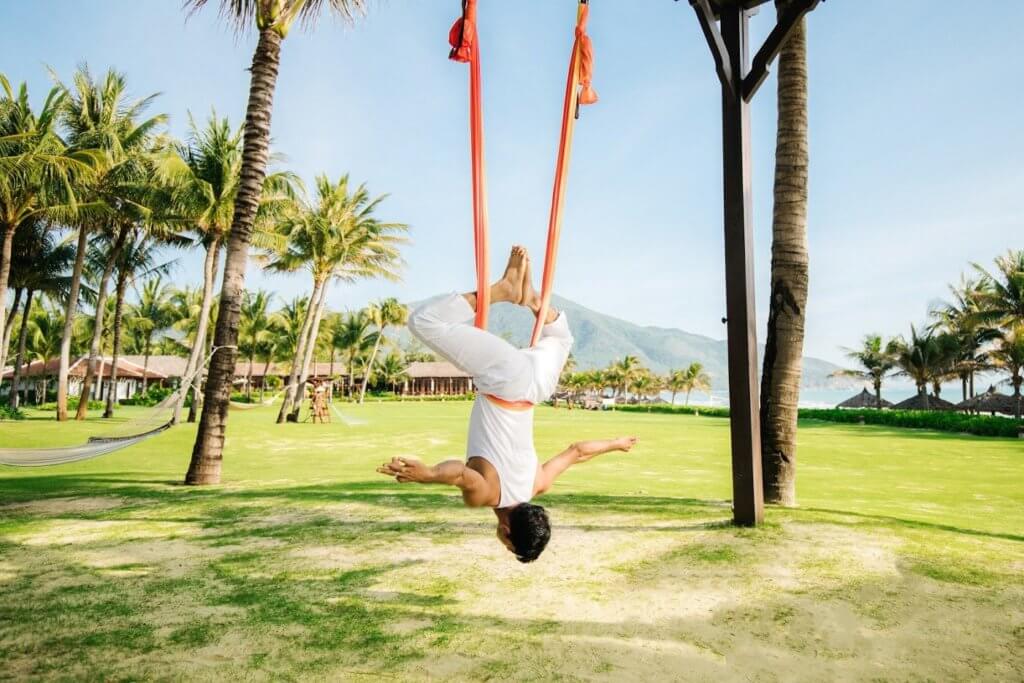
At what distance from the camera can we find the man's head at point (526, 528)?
3180mm

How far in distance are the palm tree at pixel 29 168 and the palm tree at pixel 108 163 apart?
4.87 feet

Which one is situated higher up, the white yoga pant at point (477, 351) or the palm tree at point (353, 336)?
the palm tree at point (353, 336)

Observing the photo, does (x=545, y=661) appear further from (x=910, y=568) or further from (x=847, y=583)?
(x=910, y=568)

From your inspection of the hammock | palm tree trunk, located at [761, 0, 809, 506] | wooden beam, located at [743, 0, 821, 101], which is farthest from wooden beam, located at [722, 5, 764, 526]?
the hammock

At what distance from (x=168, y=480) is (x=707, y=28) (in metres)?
10.1

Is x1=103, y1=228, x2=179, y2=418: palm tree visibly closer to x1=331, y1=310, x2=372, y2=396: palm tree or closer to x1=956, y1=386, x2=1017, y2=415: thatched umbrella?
x1=331, y1=310, x2=372, y2=396: palm tree

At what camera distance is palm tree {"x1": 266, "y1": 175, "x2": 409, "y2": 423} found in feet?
90.8

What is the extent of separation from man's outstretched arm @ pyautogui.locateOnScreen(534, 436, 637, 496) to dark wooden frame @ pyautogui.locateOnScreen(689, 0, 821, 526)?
2815 millimetres

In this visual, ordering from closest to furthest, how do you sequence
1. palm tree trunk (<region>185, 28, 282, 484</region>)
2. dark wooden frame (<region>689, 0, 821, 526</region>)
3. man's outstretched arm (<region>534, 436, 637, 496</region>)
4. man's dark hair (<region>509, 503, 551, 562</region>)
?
man's dark hair (<region>509, 503, 551, 562</region>)
man's outstretched arm (<region>534, 436, 637, 496</region>)
dark wooden frame (<region>689, 0, 821, 526</region>)
palm tree trunk (<region>185, 28, 282, 484</region>)

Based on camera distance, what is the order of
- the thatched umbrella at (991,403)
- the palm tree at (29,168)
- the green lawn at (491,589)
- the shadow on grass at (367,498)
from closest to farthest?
the green lawn at (491,589) < the shadow on grass at (367,498) < the palm tree at (29,168) < the thatched umbrella at (991,403)

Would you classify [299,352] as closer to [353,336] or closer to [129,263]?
[129,263]

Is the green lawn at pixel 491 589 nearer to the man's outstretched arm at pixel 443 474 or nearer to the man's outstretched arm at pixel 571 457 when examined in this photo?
the man's outstretched arm at pixel 571 457

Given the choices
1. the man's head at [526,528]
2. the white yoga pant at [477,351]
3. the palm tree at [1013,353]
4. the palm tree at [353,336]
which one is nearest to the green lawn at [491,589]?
the man's head at [526,528]

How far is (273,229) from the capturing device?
93.7 ft
